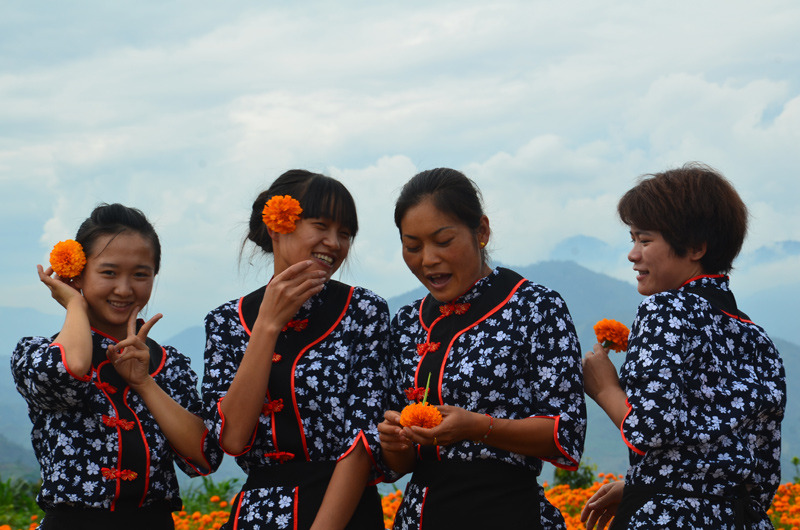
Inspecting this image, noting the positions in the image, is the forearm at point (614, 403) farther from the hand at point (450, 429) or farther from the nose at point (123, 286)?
the nose at point (123, 286)

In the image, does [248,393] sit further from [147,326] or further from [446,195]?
[446,195]

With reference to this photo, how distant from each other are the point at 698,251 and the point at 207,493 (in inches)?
206

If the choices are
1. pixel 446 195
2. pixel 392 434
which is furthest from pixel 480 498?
pixel 446 195

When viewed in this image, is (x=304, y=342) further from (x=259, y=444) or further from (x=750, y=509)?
(x=750, y=509)

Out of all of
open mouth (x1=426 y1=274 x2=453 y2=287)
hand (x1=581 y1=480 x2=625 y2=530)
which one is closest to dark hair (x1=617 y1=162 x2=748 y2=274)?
open mouth (x1=426 y1=274 x2=453 y2=287)

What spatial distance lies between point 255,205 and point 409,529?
150 cm

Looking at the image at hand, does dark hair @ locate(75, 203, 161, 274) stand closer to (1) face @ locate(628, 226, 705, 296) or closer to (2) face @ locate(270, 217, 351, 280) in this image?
(2) face @ locate(270, 217, 351, 280)

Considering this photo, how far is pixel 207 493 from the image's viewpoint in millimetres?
7102

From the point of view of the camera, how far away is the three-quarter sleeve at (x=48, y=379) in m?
3.34

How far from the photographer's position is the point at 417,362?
324cm

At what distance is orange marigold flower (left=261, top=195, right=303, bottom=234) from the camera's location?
128 inches

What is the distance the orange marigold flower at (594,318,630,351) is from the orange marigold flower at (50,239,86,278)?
224 cm

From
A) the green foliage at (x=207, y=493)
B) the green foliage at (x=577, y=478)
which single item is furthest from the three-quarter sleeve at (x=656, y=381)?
the green foliage at (x=207, y=493)

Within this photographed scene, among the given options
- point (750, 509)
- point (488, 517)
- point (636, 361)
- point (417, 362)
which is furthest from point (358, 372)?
point (750, 509)
